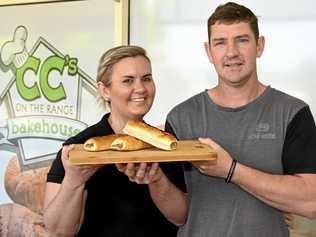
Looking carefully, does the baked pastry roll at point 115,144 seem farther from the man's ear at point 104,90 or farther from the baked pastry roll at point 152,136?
the man's ear at point 104,90

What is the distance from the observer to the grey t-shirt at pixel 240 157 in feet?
3.31

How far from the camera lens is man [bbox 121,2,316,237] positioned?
97 centimetres

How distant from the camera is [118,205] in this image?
3.58 feet

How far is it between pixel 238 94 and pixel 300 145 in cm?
18

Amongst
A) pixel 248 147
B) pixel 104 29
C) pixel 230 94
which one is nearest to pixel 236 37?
pixel 230 94

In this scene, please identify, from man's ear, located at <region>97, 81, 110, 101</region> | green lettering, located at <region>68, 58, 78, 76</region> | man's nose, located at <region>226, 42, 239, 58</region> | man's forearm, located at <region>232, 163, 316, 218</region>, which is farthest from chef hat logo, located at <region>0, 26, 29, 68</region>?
man's forearm, located at <region>232, 163, 316, 218</region>

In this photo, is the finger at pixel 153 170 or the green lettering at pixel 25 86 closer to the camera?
the finger at pixel 153 170

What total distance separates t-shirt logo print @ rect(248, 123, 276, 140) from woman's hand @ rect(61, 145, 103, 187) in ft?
1.17

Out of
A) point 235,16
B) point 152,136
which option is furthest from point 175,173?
point 235,16

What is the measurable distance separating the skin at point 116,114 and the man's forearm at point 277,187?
0.93ft

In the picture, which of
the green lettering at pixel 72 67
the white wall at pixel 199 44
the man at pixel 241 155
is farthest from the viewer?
the green lettering at pixel 72 67

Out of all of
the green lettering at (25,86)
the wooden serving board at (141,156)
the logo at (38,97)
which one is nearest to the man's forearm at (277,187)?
the wooden serving board at (141,156)

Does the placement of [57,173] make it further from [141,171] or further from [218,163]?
[218,163]

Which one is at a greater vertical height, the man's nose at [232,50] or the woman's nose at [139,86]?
the man's nose at [232,50]
